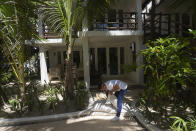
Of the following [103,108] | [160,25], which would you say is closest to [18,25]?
[103,108]

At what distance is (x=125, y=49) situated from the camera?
992 centimetres

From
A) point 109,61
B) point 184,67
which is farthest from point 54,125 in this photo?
point 109,61

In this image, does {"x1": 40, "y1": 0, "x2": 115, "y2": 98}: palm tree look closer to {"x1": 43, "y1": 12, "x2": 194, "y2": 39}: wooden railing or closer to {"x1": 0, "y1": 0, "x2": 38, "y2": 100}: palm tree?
{"x1": 0, "y1": 0, "x2": 38, "y2": 100}: palm tree

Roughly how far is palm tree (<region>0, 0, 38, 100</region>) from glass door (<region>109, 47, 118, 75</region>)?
21.6ft

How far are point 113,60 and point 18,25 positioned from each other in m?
7.26

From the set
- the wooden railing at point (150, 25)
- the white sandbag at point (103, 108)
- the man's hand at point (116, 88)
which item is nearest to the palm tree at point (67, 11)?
the wooden railing at point (150, 25)

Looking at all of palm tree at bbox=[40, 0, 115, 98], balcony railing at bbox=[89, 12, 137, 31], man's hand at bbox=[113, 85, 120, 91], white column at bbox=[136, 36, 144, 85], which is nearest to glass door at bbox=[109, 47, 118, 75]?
→ balcony railing at bbox=[89, 12, 137, 31]

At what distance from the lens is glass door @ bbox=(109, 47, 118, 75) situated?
999 cm

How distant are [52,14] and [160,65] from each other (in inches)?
154

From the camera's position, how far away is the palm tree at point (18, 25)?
3545 millimetres

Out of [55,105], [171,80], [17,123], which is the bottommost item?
[17,123]

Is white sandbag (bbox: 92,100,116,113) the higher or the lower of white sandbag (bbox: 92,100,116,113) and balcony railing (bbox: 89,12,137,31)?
the lower

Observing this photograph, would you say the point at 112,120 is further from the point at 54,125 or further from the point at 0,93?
the point at 0,93

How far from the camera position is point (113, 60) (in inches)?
394
